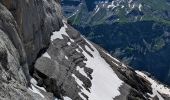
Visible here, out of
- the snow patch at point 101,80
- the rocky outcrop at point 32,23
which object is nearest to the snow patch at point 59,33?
the rocky outcrop at point 32,23

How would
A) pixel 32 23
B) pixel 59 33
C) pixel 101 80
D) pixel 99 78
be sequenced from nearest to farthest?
1. pixel 32 23
2. pixel 101 80
3. pixel 99 78
4. pixel 59 33

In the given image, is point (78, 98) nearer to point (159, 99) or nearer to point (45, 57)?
point (45, 57)

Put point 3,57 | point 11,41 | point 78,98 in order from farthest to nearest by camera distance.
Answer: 1. point 78,98
2. point 11,41
3. point 3,57

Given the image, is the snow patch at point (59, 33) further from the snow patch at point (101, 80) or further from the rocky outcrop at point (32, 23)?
the snow patch at point (101, 80)

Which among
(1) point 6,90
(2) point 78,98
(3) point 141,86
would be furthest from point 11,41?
(3) point 141,86

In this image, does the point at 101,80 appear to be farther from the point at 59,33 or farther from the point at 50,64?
the point at 50,64

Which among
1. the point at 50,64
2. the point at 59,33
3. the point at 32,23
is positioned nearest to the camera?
the point at 32,23

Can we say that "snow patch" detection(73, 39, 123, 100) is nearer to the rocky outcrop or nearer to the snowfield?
the snowfield

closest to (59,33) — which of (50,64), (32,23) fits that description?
(50,64)

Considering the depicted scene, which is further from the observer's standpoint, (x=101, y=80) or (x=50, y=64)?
(x=101, y=80)
